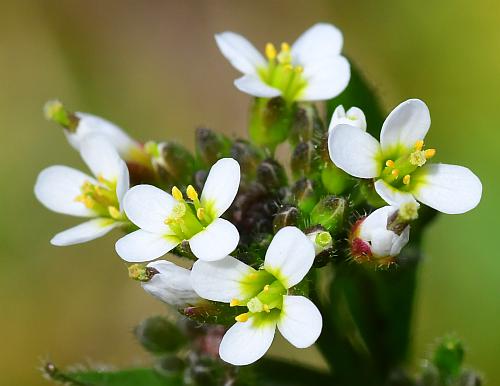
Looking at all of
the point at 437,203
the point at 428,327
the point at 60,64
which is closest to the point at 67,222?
the point at 60,64

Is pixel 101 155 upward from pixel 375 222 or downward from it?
upward

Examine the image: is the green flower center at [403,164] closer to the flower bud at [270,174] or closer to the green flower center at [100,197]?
the flower bud at [270,174]

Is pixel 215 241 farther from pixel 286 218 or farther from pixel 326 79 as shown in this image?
pixel 326 79

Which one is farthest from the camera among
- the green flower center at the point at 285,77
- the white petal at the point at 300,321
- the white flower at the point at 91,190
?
the green flower center at the point at 285,77

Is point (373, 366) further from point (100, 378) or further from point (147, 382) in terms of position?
point (100, 378)

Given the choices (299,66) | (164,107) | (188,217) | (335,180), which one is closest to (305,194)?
(335,180)

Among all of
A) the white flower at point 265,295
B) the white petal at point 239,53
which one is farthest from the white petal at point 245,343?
the white petal at point 239,53

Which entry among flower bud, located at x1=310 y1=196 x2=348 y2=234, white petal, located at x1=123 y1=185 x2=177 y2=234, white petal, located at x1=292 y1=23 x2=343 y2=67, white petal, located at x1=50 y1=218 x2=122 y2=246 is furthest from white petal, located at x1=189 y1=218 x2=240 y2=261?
white petal, located at x1=292 y1=23 x2=343 y2=67
